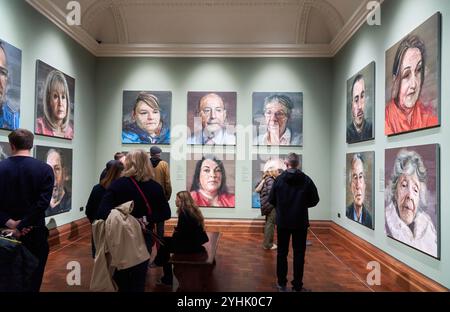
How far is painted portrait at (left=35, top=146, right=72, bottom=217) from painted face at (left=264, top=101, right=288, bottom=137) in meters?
5.21

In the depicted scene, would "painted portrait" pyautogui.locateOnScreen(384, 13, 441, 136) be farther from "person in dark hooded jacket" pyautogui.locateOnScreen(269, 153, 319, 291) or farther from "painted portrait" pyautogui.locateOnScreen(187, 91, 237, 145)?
"painted portrait" pyautogui.locateOnScreen(187, 91, 237, 145)

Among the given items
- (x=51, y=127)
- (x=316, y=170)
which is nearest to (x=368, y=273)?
(x=316, y=170)

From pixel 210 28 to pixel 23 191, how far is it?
22.2 feet

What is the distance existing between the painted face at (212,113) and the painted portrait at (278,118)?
3.06 ft

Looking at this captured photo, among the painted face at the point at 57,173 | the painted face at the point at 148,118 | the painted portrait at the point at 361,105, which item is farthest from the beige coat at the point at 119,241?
the painted face at the point at 148,118

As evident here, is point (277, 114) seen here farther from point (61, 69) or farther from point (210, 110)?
point (61, 69)

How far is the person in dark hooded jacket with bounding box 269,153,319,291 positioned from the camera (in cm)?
417

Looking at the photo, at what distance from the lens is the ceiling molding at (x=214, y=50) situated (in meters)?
8.22

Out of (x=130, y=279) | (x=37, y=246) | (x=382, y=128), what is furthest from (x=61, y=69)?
(x=382, y=128)

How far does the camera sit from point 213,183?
27.2ft

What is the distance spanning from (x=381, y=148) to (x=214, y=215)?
4.70m

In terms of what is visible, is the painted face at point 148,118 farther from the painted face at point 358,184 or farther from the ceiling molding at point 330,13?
the painted face at point 358,184

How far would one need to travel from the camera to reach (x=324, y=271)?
5.21m

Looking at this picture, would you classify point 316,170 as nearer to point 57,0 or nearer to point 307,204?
point 307,204
